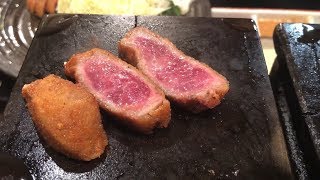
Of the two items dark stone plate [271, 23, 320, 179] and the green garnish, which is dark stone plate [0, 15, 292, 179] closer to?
dark stone plate [271, 23, 320, 179]

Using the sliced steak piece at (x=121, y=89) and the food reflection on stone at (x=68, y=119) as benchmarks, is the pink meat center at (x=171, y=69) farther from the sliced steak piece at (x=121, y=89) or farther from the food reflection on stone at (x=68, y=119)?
the food reflection on stone at (x=68, y=119)

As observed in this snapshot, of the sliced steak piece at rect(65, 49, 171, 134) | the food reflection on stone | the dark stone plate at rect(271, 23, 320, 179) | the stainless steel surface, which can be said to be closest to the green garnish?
the stainless steel surface

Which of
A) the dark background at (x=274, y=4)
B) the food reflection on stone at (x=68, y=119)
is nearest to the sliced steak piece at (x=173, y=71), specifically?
the food reflection on stone at (x=68, y=119)

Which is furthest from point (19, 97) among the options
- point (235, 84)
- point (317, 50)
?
point (317, 50)

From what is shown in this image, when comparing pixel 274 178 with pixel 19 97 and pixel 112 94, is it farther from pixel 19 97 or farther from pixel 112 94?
pixel 19 97

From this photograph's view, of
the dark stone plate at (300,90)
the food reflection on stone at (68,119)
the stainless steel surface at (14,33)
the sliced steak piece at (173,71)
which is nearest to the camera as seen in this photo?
the food reflection on stone at (68,119)
